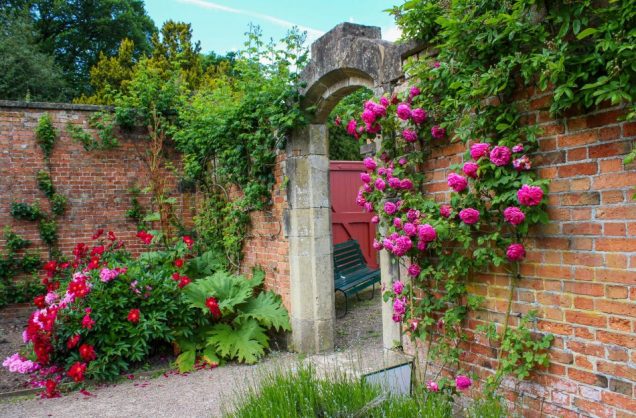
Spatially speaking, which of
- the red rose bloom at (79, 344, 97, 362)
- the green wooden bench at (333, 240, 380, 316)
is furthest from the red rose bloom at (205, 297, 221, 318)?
the green wooden bench at (333, 240, 380, 316)

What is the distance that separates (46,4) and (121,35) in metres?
3.19

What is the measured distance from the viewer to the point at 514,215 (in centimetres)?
246

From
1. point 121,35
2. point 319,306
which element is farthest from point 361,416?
point 121,35

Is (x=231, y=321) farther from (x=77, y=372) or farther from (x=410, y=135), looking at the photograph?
(x=410, y=135)

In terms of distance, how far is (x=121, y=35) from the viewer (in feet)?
72.0

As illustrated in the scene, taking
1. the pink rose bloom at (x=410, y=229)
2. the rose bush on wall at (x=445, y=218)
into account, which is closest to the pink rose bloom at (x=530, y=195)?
the rose bush on wall at (x=445, y=218)

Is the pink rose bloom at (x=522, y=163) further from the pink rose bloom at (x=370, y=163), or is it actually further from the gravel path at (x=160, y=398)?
the gravel path at (x=160, y=398)

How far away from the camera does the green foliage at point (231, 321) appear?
5344mm

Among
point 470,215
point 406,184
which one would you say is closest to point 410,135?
point 406,184

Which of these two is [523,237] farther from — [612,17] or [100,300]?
[100,300]

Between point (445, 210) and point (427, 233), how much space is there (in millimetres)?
204

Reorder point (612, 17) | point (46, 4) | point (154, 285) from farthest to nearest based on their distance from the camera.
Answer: point (46, 4) < point (154, 285) < point (612, 17)

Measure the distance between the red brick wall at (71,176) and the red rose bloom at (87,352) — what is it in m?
3.85

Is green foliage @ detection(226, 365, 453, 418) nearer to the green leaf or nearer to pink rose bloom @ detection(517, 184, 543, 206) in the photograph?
pink rose bloom @ detection(517, 184, 543, 206)
